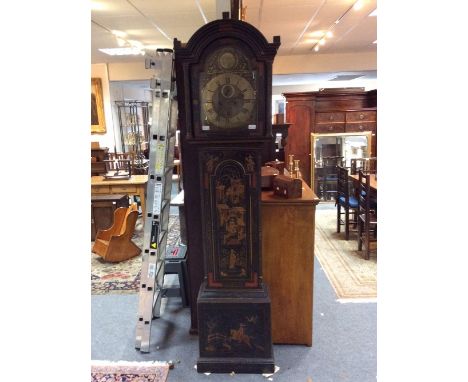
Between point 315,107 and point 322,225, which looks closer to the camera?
point 322,225

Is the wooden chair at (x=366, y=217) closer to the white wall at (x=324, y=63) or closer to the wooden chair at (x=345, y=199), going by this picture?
the wooden chair at (x=345, y=199)

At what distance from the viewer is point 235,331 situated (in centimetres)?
214

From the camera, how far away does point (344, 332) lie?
8.30 ft

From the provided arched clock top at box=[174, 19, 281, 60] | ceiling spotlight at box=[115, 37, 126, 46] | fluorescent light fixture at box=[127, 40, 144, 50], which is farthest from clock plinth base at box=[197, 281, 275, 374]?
fluorescent light fixture at box=[127, 40, 144, 50]

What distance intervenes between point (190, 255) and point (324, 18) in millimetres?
3219

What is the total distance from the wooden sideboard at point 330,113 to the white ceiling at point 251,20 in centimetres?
87

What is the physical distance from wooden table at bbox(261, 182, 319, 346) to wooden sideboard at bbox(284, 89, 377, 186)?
159 inches

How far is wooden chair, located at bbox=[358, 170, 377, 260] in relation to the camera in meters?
3.73

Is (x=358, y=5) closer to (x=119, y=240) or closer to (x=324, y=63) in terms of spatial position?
(x=324, y=63)

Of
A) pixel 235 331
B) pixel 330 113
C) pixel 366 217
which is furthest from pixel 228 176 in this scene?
pixel 330 113

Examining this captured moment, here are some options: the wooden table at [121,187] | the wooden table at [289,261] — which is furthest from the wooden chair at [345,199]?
the wooden table at [121,187]

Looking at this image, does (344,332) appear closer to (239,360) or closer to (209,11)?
(239,360)

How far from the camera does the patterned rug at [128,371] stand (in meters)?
2.12
